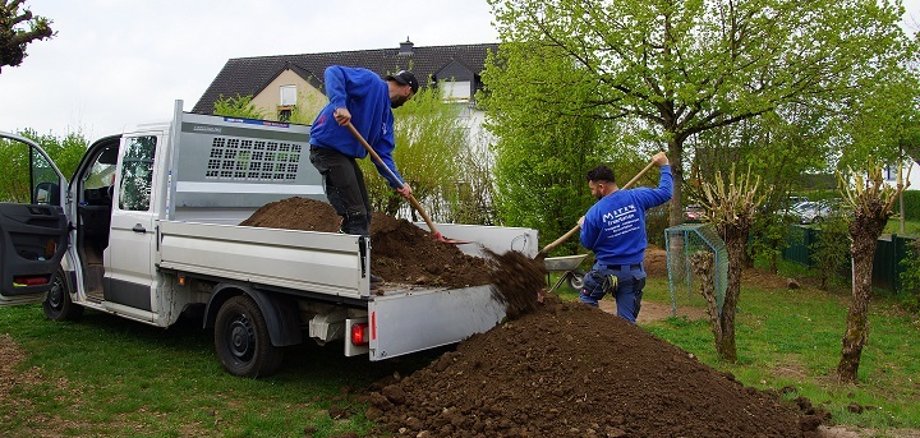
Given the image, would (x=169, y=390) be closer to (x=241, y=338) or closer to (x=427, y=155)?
(x=241, y=338)

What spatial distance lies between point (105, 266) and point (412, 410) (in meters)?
4.19

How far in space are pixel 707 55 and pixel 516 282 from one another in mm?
8408

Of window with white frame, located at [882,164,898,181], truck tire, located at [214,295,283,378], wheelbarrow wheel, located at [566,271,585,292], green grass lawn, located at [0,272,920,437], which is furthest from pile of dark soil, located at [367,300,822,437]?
wheelbarrow wheel, located at [566,271,585,292]

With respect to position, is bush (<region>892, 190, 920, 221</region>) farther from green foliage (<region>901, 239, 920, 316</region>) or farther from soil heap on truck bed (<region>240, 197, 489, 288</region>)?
soil heap on truck bed (<region>240, 197, 489, 288</region>)

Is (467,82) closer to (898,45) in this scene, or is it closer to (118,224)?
(898,45)

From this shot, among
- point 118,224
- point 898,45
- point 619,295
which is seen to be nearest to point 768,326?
point 619,295

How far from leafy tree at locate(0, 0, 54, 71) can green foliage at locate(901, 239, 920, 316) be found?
40.4 feet

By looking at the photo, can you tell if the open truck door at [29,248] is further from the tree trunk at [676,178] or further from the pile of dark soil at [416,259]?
the tree trunk at [676,178]

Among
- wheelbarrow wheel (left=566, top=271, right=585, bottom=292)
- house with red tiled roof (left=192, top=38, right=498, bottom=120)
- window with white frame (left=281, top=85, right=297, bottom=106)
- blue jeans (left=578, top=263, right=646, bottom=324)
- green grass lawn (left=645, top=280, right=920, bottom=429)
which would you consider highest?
house with red tiled roof (left=192, top=38, right=498, bottom=120)

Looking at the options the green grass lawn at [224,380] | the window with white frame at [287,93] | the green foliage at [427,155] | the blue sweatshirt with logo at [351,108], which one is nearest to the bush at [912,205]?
the green foliage at [427,155]

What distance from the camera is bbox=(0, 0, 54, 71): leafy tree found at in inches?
274

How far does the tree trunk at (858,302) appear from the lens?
6.71m

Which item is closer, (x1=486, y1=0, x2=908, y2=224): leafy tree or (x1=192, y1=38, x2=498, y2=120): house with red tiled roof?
(x1=486, y1=0, x2=908, y2=224): leafy tree

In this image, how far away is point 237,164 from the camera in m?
7.71
